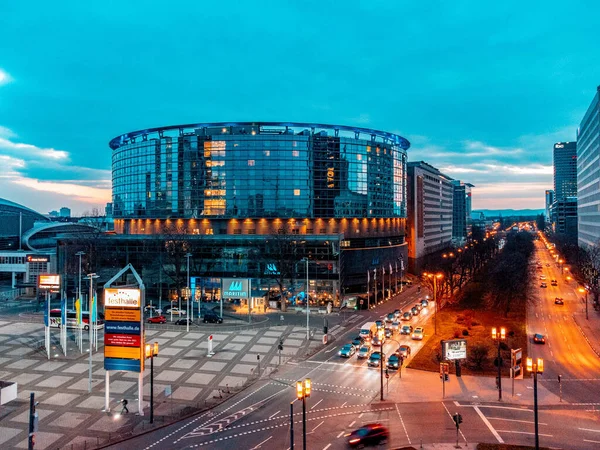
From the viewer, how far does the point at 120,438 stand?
3158cm

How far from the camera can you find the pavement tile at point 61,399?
127 feet

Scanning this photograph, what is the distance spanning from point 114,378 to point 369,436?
28.4 metres

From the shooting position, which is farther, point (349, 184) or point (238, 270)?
point (349, 184)

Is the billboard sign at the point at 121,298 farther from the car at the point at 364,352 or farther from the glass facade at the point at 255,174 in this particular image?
the glass facade at the point at 255,174

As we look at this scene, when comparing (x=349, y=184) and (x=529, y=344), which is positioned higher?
(x=349, y=184)

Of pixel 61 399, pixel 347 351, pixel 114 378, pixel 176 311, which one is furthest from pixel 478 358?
pixel 176 311

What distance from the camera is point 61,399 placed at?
130 feet

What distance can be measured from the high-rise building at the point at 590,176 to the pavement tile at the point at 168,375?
4262 inches

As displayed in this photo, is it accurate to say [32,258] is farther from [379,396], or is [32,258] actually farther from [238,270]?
[379,396]

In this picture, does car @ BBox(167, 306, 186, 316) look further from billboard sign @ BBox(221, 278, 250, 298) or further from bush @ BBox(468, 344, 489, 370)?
bush @ BBox(468, 344, 489, 370)

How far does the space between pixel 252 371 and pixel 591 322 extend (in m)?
57.4

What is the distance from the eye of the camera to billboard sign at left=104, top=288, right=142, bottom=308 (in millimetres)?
37000

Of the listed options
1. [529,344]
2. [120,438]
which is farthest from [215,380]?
[529,344]

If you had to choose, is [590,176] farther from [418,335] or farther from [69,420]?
[69,420]
